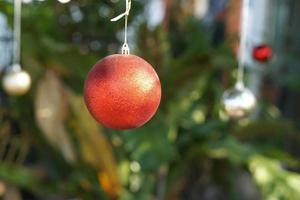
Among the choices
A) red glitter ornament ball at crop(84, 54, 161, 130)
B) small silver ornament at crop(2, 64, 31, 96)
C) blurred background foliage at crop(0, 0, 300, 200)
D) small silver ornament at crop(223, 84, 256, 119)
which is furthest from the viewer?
blurred background foliage at crop(0, 0, 300, 200)

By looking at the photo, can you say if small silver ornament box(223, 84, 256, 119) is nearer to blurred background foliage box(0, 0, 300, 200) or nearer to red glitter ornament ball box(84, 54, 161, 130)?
blurred background foliage box(0, 0, 300, 200)

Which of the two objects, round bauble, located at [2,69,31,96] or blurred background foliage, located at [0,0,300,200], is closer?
round bauble, located at [2,69,31,96]

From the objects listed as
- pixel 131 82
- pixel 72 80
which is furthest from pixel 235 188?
pixel 131 82

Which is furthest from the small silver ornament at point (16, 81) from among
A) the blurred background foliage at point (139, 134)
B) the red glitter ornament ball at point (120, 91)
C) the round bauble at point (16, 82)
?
the red glitter ornament ball at point (120, 91)

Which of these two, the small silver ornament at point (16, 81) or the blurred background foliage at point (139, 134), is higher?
the small silver ornament at point (16, 81)

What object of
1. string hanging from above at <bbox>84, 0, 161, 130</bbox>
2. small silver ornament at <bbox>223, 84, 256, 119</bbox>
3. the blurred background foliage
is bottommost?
the blurred background foliage

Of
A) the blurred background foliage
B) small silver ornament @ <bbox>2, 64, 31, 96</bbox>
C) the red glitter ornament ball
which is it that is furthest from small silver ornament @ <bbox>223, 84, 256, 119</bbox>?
the red glitter ornament ball

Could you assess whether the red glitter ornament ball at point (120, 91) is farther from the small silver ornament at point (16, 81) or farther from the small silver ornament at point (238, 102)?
the small silver ornament at point (16, 81)

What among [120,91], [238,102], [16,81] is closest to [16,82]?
[16,81]

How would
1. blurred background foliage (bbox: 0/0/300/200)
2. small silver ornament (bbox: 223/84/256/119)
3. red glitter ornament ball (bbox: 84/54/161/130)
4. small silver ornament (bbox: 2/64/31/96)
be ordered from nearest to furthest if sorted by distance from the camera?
red glitter ornament ball (bbox: 84/54/161/130)
small silver ornament (bbox: 223/84/256/119)
small silver ornament (bbox: 2/64/31/96)
blurred background foliage (bbox: 0/0/300/200)

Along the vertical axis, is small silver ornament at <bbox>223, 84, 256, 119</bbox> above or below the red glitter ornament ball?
below
